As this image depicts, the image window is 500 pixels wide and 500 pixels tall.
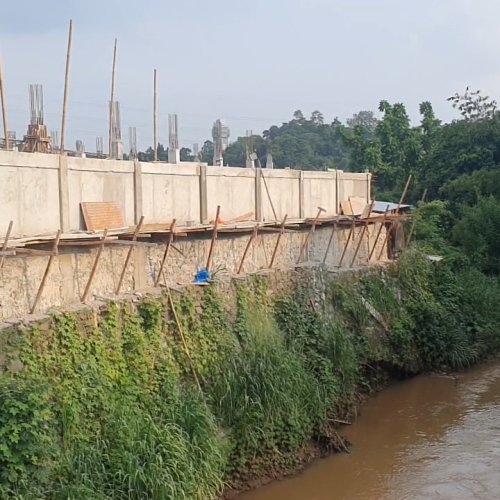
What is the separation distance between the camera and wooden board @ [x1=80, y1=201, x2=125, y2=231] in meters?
9.21

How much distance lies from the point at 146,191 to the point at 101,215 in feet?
3.55

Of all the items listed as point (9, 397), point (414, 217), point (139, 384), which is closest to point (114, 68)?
point (139, 384)

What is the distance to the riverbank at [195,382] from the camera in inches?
276

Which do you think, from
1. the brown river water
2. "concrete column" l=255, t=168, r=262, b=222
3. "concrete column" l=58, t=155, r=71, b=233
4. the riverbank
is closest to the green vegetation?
the riverbank

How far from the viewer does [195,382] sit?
9.26 meters

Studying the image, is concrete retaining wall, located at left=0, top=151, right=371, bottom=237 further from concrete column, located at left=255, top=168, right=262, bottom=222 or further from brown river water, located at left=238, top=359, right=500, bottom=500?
brown river water, located at left=238, top=359, right=500, bottom=500

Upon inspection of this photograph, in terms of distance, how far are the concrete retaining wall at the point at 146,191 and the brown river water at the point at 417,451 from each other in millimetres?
3960

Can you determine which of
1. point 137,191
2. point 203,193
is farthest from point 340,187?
point 137,191

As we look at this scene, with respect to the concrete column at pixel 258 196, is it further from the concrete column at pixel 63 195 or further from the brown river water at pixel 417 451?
the concrete column at pixel 63 195

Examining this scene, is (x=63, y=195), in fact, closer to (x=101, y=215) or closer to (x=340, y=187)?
(x=101, y=215)

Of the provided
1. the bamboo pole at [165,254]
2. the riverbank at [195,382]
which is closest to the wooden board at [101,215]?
the bamboo pole at [165,254]

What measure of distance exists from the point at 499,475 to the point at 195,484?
4347 mm

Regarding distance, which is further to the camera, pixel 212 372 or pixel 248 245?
pixel 248 245

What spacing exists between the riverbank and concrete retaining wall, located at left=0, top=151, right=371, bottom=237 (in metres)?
1.29
